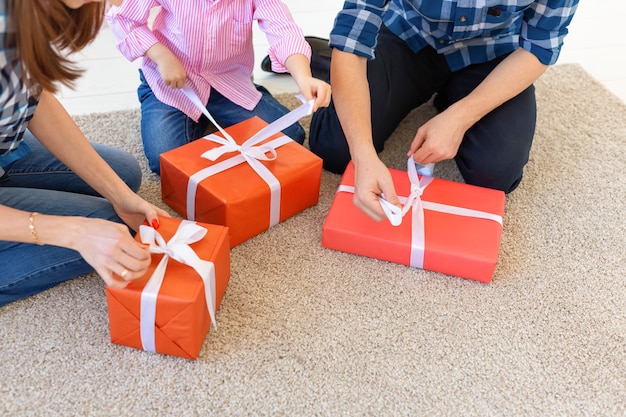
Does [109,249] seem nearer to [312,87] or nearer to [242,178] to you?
[242,178]

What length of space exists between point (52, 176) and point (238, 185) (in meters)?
0.34

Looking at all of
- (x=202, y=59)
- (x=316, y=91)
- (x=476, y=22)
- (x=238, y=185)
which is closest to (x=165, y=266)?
(x=238, y=185)

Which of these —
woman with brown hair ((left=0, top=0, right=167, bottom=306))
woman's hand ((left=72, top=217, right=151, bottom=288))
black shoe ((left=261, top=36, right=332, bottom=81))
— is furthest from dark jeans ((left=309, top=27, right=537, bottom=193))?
woman's hand ((left=72, top=217, right=151, bottom=288))

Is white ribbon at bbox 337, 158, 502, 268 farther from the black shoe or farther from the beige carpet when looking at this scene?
the black shoe

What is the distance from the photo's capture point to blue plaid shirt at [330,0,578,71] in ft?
4.15

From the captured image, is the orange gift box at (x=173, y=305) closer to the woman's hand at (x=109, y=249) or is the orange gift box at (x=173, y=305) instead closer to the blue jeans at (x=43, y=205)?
the woman's hand at (x=109, y=249)

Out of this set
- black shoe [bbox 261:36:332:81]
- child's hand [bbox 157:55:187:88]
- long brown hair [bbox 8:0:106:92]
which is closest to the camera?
long brown hair [bbox 8:0:106:92]

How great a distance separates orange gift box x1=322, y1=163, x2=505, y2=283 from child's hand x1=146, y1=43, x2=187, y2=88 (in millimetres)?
398

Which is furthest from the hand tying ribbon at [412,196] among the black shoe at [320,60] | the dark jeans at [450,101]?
the black shoe at [320,60]

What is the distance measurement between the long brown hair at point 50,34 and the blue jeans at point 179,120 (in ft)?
1.54

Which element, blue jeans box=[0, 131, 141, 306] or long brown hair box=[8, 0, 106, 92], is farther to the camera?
blue jeans box=[0, 131, 141, 306]

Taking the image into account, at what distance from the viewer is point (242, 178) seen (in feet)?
4.02

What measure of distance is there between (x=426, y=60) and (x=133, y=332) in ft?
2.90

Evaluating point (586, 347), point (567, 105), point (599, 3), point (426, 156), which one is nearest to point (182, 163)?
point (426, 156)
